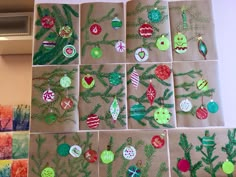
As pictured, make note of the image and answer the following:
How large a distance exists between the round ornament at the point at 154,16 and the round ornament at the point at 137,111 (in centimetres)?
46

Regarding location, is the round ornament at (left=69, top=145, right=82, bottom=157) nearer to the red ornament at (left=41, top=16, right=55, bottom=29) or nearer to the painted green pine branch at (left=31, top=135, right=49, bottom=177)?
the painted green pine branch at (left=31, top=135, right=49, bottom=177)

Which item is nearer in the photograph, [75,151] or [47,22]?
[75,151]

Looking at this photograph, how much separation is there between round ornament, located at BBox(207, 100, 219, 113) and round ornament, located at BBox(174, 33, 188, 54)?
302 millimetres

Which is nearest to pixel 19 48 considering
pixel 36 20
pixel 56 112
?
pixel 36 20

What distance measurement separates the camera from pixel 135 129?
147 cm

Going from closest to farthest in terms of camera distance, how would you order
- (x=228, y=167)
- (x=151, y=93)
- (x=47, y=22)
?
(x=228, y=167), (x=151, y=93), (x=47, y=22)

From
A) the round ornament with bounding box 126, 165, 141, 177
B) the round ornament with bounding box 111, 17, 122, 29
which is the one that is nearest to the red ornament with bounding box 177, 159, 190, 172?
the round ornament with bounding box 126, 165, 141, 177

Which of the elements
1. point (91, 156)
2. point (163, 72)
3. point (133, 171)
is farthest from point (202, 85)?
point (91, 156)

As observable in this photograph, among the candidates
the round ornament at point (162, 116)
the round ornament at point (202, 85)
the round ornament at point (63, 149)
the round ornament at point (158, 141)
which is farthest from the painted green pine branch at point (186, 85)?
the round ornament at point (63, 149)

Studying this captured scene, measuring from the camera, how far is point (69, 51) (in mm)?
1565

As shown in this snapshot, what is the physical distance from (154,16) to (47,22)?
0.58 meters

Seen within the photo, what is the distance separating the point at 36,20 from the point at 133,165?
0.93 meters

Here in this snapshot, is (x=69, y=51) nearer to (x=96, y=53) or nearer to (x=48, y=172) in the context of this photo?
(x=96, y=53)

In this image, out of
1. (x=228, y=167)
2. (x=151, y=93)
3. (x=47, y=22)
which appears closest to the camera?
(x=228, y=167)
